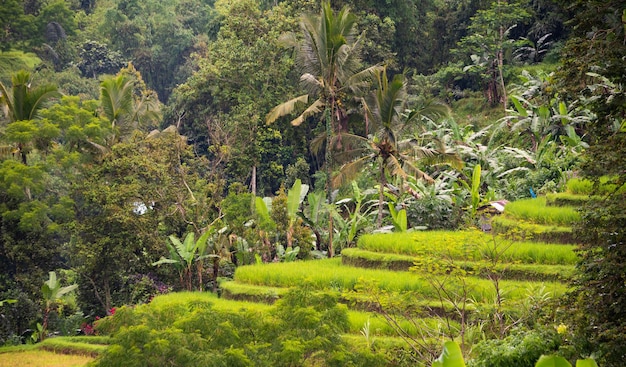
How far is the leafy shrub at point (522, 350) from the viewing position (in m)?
6.68

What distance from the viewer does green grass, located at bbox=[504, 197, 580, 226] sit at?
13211 millimetres

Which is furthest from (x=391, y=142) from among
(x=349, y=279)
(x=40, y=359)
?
(x=40, y=359)

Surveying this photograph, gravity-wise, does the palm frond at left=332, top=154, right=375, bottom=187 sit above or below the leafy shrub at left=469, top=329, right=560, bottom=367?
above

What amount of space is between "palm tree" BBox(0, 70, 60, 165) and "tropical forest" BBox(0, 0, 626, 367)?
0.05 meters

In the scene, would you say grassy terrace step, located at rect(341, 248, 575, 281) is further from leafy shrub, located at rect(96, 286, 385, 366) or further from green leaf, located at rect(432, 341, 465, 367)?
green leaf, located at rect(432, 341, 465, 367)

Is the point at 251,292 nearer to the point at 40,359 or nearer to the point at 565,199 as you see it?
the point at 40,359

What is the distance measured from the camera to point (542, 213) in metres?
13.5

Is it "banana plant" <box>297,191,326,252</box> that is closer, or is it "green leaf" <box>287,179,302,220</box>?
"green leaf" <box>287,179,302,220</box>

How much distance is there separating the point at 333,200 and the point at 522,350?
13393 millimetres

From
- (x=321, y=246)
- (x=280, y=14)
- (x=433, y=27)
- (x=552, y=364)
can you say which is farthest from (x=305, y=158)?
(x=552, y=364)

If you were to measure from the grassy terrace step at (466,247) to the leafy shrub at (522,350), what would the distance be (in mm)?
2805

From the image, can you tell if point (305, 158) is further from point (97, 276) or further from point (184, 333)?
point (184, 333)

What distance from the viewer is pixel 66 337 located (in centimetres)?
1717

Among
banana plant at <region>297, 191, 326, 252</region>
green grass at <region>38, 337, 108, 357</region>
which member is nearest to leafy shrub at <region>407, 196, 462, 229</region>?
banana plant at <region>297, 191, 326, 252</region>
